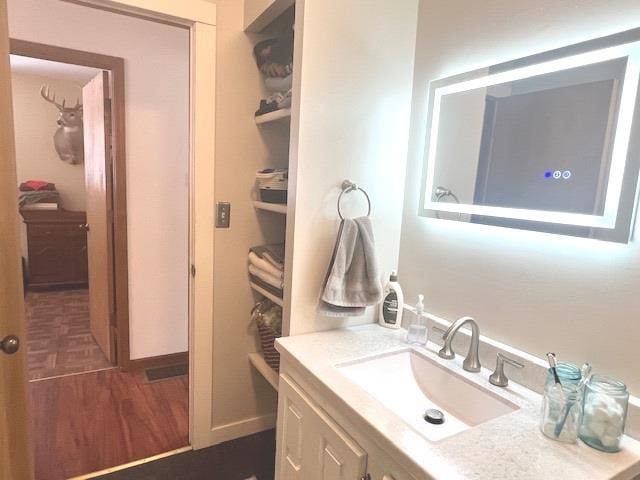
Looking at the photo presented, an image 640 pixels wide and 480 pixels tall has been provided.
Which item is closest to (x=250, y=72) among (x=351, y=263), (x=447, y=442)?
(x=351, y=263)

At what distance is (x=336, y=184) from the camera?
139 cm

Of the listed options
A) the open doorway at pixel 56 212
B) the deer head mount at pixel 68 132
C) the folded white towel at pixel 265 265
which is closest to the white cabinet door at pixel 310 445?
the folded white towel at pixel 265 265

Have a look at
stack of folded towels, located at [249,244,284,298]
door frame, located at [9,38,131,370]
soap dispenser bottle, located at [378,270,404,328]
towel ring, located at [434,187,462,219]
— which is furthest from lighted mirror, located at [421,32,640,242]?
door frame, located at [9,38,131,370]

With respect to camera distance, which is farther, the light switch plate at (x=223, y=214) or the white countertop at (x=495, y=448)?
the light switch plate at (x=223, y=214)

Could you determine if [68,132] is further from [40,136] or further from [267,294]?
[267,294]

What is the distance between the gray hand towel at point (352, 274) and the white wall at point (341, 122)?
0.08 meters

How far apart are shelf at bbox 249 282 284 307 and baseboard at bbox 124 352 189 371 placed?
1292mm

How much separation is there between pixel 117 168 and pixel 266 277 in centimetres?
143

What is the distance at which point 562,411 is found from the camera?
0.87m

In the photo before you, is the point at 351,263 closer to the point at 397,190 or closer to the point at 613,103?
the point at 397,190

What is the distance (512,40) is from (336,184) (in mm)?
687

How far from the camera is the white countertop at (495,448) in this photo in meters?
0.77

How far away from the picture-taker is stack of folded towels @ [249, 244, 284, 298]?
1650 millimetres

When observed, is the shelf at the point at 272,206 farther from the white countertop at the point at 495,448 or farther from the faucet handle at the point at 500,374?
the faucet handle at the point at 500,374
